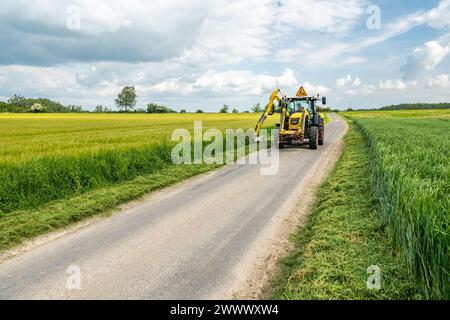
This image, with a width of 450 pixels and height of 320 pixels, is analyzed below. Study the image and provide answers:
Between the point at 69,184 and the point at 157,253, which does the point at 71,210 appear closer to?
the point at 69,184

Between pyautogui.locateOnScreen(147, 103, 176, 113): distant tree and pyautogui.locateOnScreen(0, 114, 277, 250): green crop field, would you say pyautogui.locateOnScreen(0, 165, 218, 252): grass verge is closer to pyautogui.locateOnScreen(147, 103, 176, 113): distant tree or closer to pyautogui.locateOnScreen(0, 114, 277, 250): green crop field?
pyautogui.locateOnScreen(0, 114, 277, 250): green crop field

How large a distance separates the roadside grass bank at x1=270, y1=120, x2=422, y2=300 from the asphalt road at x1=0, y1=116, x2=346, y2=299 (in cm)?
72

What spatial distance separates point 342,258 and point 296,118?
13491mm

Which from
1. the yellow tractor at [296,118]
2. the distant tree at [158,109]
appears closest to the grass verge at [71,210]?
the yellow tractor at [296,118]

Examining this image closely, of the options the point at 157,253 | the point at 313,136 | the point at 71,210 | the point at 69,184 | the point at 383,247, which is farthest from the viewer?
the point at 313,136

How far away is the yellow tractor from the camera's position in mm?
17609

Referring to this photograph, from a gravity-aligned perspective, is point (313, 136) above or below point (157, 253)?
above

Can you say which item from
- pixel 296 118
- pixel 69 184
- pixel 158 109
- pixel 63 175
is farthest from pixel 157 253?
pixel 158 109

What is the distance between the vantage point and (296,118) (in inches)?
697

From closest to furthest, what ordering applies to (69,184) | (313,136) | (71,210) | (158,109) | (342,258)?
(342,258)
(71,210)
(69,184)
(313,136)
(158,109)

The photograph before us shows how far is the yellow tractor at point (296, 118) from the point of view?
17.6 metres
